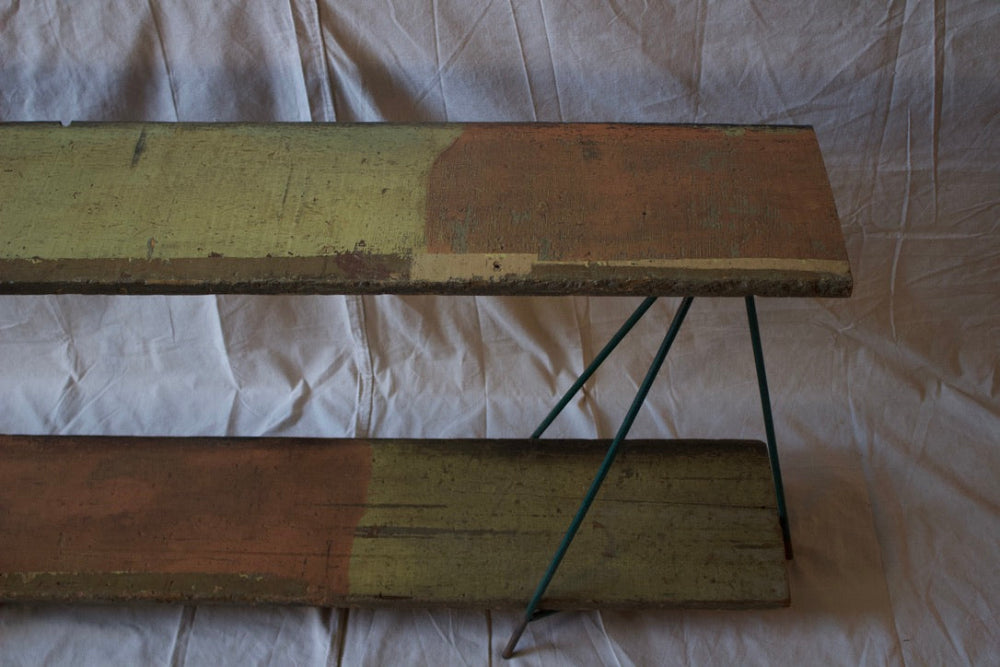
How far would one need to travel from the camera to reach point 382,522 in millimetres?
1520

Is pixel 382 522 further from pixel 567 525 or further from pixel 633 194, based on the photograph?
pixel 633 194

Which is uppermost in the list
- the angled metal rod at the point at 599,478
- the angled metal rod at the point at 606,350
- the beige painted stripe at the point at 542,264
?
the angled metal rod at the point at 606,350

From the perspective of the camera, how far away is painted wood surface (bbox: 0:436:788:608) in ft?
4.77

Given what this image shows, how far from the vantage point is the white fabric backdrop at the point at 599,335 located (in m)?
1.54

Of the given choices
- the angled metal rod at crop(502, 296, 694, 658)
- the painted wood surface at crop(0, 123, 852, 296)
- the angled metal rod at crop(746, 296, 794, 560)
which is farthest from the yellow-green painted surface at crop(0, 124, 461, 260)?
the angled metal rod at crop(746, 296, 794, 560)

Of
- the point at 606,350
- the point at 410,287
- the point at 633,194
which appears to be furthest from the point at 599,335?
the point at 410,287

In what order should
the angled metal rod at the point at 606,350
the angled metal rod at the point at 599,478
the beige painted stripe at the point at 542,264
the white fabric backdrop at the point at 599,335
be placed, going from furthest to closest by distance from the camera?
the white fabric backdrop at the point at 599,335, the angled metal rod at the point at 606,350, the angled metal rod at the point at 599,478, the beige painted stripe at the point at 542,264

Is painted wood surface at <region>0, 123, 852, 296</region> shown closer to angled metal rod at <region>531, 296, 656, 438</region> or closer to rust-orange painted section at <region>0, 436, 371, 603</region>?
angled metal rod at <region>531, 296, 656, 438</region>

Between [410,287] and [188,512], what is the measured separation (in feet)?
2.13

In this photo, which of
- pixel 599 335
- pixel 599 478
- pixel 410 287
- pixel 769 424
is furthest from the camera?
pixel 599 335

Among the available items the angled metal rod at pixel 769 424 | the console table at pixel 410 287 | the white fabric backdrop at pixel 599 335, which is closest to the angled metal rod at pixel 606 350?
the console table at pixel 410 287

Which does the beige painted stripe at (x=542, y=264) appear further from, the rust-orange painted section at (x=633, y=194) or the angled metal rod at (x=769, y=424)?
the angled metal rod at (x=769, y=424)

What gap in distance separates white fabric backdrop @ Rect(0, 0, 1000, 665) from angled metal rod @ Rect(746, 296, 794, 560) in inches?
3.2

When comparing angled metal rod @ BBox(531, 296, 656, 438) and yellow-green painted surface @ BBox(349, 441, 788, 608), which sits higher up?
angled metal rod @ BBox(531, 296, 656, 438)
